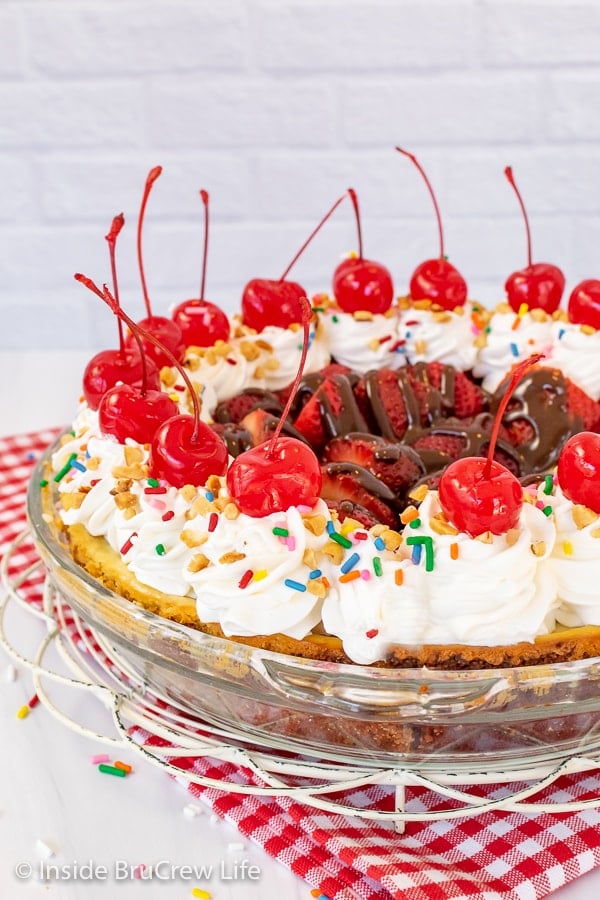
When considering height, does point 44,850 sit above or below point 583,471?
below

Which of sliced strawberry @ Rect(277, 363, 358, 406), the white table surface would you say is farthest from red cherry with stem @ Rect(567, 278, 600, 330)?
the white table surface

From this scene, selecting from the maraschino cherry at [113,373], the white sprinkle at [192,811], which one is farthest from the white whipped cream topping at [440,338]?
the white sprinkle at [192,811]

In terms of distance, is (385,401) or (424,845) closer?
(424,845)

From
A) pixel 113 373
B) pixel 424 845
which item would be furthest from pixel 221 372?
pixel 424 845

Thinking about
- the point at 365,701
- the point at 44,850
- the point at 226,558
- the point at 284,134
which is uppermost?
the point at 284,134

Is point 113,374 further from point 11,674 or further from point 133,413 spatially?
point 11,674

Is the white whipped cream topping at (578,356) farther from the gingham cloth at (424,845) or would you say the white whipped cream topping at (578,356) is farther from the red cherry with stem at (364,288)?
the gingham cloth at (424,845)
